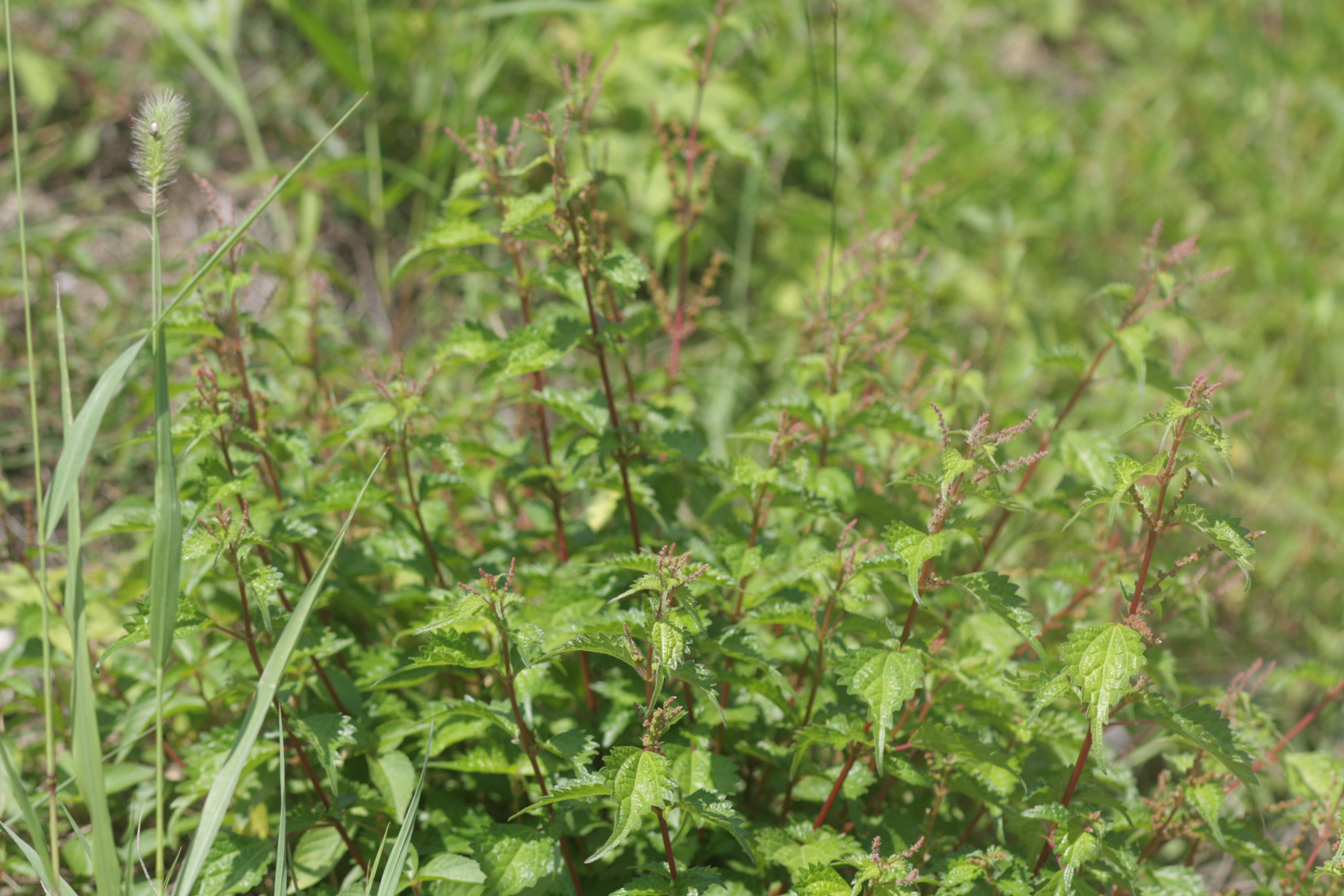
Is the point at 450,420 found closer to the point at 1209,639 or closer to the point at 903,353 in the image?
the point at 903,353

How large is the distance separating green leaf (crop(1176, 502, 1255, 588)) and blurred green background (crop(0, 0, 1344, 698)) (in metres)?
1.60

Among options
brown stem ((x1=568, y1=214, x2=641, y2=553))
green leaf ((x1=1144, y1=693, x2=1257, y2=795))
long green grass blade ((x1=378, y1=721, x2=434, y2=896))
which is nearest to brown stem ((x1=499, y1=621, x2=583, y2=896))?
long green grass blade ((x1=378, y1=721, x2=434, y2=896))

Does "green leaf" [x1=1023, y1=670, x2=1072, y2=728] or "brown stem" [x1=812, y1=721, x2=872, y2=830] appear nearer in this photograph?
"green leaf" [x1=1023, y1=670, x2=1072, y2=728]

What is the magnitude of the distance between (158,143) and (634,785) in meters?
1.16

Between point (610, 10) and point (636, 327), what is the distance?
1657 millimetres

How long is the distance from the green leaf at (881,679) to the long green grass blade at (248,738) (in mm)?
735

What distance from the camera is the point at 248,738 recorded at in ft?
4.44

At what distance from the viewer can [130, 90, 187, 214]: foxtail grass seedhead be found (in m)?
1.46

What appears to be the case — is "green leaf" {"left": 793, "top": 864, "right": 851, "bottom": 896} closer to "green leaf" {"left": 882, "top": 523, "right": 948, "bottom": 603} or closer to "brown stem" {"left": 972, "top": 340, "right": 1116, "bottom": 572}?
"green leaf" {"left": 882, "top": 523, "right": 948, "bottom": 603}

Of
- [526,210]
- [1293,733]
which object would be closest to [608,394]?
[526,210]

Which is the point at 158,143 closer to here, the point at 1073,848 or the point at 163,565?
the point at 163,565

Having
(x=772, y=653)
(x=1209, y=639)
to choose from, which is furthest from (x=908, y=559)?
(x=1209, y=639)

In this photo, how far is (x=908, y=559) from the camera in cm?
140

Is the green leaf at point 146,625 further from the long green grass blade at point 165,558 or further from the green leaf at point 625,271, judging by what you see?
the green leaf at point 625,271
